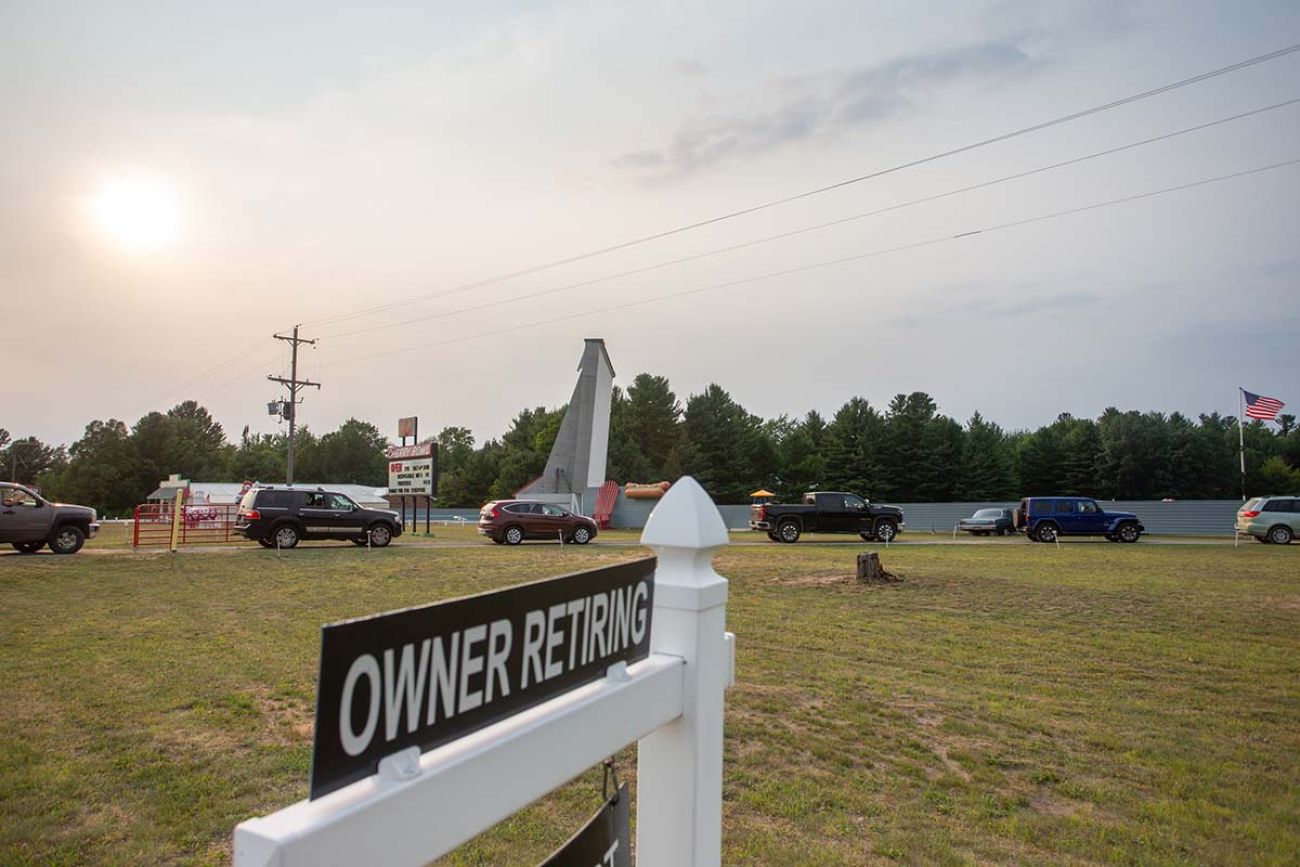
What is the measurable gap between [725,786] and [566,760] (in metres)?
3.03

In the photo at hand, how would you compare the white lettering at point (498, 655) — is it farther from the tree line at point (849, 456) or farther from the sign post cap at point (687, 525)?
the tree line at point (849, 456)

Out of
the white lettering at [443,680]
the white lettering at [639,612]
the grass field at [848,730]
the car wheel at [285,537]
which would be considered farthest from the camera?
the car wheel at [285,537]

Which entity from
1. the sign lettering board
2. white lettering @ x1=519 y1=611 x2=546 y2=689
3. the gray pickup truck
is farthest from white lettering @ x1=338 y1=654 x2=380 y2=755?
the sign lettering board

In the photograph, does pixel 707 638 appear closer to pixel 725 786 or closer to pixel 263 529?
pixel 725 786

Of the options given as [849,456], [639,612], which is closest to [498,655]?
[639,612]

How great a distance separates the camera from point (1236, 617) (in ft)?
30.7

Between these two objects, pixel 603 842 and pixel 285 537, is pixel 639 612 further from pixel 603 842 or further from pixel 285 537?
pixel 285 537

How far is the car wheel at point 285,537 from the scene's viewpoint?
20.1 m

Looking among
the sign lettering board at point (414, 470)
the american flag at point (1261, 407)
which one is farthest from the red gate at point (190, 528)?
the american flag at point (1261, 407)

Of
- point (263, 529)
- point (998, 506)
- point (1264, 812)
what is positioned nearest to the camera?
point (1264, 812)

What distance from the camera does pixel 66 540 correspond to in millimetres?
17641

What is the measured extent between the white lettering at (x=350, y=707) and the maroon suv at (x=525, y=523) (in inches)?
905

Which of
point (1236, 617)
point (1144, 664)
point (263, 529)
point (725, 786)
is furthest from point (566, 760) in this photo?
point (263, 529)

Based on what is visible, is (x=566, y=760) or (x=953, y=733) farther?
(x=953, y=733)
